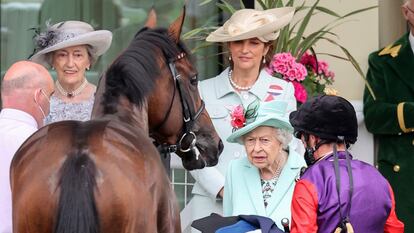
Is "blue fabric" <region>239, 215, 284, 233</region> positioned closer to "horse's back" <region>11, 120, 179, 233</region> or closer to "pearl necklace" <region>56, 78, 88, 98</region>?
"horse's back" <region>11, 120, 179, 233</region>

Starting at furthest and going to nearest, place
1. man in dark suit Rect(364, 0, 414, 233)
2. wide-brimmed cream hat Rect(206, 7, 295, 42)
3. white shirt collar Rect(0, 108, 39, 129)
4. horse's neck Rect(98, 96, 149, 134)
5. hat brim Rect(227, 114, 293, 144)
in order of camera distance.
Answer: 1. man in dark suit Rect(364, 0, 414, 233)
2. wide-brimmed cream hat Rect(206, 7, 295, 42)
3. hat brim Rect(227, 114, 293, 144)
4. white shirt collar Rect(0, 108, 39, 129)
5. horse's neck Rect(98, 96, 149, 134)

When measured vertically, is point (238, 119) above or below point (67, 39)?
below

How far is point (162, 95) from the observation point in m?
4.82

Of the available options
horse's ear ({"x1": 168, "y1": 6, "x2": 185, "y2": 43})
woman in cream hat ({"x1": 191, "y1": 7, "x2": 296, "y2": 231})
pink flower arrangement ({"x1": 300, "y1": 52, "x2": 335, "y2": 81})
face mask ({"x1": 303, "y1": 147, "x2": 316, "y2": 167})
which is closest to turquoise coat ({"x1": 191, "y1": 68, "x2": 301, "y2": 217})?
woman in cream hat ({"x1": 191, "y1": 7, "x2": 296, "y2": 231})

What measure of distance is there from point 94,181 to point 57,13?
4715 millimetres

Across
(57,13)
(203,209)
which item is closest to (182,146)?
(203,209)

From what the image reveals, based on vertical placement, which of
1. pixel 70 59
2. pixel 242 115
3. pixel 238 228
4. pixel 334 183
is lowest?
pixel 238 228

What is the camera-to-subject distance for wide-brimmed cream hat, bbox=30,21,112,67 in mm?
5844

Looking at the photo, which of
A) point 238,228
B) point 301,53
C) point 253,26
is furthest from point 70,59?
point 238,228

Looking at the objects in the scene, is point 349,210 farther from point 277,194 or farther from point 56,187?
point 56,187

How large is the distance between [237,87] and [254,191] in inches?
37.1

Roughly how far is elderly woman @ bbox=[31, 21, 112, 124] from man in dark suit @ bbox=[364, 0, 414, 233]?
1.99 metres

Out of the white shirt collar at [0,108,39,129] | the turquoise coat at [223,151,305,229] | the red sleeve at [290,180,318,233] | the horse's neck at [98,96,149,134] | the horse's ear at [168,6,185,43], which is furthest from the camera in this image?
the turquoise coat at [223,151,305,229]

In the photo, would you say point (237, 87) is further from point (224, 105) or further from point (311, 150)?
point (311, 150)
